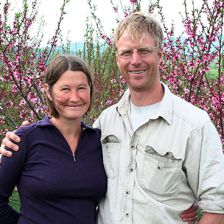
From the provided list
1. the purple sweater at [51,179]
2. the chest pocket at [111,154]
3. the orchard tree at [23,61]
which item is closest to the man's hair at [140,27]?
the chest pocket at [111,154]

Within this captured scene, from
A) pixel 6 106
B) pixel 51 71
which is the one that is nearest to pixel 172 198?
pixel 51 71

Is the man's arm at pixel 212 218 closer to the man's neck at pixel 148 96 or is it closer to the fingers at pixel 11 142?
the man's neck at pixel 148 96

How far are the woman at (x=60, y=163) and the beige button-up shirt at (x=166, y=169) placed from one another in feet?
0.45

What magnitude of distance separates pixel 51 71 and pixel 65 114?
267mm

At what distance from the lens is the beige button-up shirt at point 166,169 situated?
2.46m

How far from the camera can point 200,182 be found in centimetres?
247

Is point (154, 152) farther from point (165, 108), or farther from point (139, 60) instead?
point (139, 60)

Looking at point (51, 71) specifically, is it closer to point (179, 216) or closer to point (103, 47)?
point (179, 216)

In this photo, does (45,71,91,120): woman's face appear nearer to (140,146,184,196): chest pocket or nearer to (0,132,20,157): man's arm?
(0,132,20,157): man's arm

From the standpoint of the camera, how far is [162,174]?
99.8 inches

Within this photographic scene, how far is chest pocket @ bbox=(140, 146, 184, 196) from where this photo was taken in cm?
251

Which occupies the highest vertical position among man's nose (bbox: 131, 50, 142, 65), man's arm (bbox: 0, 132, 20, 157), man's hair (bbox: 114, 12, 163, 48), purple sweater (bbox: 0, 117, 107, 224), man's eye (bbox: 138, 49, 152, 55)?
man's hair (bbox: 114, 12, 163, 48)

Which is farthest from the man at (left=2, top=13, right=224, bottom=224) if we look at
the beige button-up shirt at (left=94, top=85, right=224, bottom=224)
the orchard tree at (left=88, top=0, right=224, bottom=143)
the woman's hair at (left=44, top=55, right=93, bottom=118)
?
the orchard tree at (left=88, top=0, right=224, bottom=143)

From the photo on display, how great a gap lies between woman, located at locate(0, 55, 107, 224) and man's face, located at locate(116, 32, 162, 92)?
0.27 m
